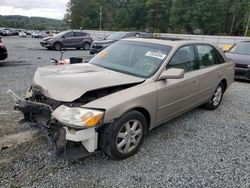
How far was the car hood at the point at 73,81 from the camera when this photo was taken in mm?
2463

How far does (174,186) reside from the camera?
7.88 feet

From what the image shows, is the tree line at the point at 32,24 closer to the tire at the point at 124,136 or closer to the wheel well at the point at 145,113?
the wheel well at the point at 145,113

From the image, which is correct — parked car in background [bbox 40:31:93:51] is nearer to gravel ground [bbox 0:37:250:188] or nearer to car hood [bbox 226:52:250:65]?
car hood [bbox 226:52:250:65]


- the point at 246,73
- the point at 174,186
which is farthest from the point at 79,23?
the point at 174,186

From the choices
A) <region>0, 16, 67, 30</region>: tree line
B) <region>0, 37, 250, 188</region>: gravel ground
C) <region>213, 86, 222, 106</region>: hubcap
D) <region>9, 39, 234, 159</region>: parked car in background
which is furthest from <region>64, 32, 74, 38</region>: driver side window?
<region>0, 16, 67, 30</region>: tree line

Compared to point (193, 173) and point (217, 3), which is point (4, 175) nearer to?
point (193, 173)

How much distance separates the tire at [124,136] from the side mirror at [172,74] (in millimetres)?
637

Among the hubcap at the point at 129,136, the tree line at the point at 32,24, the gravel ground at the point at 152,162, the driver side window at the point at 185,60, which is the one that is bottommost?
the gravel ground at the point at 152,162

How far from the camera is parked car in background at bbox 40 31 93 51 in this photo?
1518cm

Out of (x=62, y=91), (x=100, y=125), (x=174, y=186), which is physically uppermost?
Answer: (x=62, y=91)

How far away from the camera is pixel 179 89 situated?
3.38 m

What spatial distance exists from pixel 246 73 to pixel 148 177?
20.7 ft

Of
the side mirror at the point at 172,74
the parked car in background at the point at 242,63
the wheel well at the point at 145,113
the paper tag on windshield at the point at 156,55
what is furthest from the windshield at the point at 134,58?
the parked car in background at the point at 242,63

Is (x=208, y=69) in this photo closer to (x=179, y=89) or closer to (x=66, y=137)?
(x=179, y=89)
